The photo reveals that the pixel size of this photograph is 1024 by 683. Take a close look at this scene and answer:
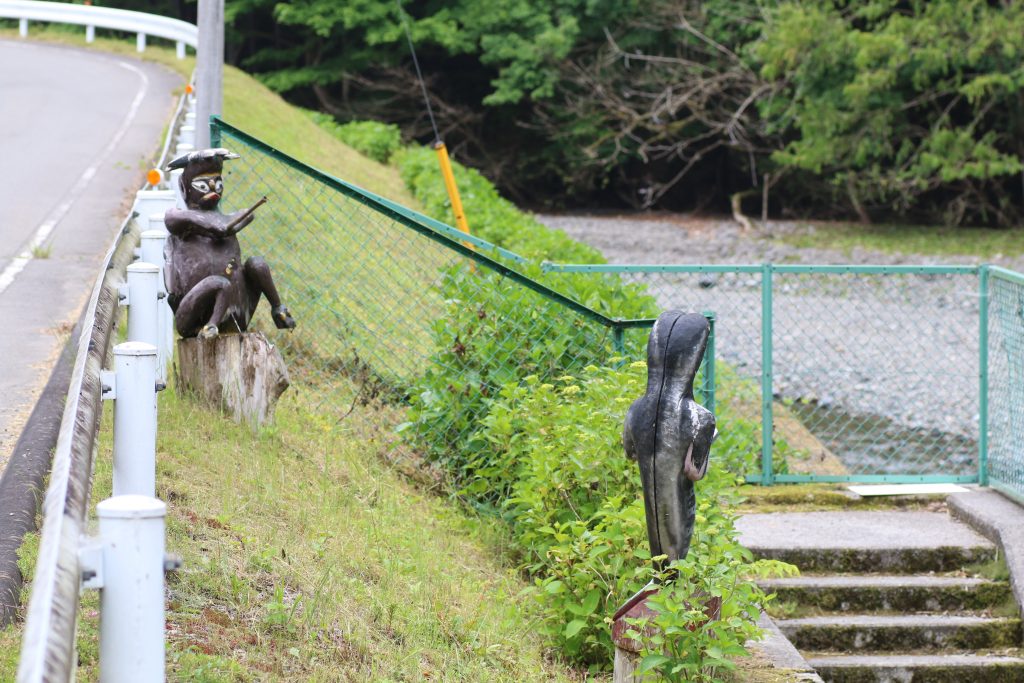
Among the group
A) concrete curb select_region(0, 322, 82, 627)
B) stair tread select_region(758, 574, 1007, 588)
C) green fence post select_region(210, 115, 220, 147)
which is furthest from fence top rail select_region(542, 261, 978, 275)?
concrete curb select_region(0, 322, 82, 627)

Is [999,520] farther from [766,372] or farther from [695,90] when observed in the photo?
[695,90]

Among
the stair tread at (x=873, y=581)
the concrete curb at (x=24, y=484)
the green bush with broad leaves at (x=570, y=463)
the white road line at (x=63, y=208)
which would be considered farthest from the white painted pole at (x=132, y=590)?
the white road line at (x=63, y=208)

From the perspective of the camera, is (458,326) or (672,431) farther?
(458,326)

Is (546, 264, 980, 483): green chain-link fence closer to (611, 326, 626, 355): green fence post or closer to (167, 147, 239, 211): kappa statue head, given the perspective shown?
(611, 326, 626, 355): green fence post

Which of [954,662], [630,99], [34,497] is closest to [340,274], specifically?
[34,497]

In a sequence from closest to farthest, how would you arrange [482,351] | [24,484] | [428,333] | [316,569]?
[24,484] < [316,569] < [482,351] < [428,333]

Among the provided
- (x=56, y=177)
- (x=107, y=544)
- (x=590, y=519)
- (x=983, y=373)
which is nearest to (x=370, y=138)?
(x=56, y=177)

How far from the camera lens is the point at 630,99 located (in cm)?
3534

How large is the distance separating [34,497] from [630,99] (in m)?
32.0

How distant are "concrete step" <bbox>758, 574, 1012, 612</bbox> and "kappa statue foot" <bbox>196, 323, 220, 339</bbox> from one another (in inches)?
126

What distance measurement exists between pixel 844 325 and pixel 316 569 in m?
15.0

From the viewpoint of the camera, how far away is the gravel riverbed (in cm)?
1462

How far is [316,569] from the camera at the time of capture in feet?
16.3

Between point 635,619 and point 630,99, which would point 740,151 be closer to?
point 630,99
